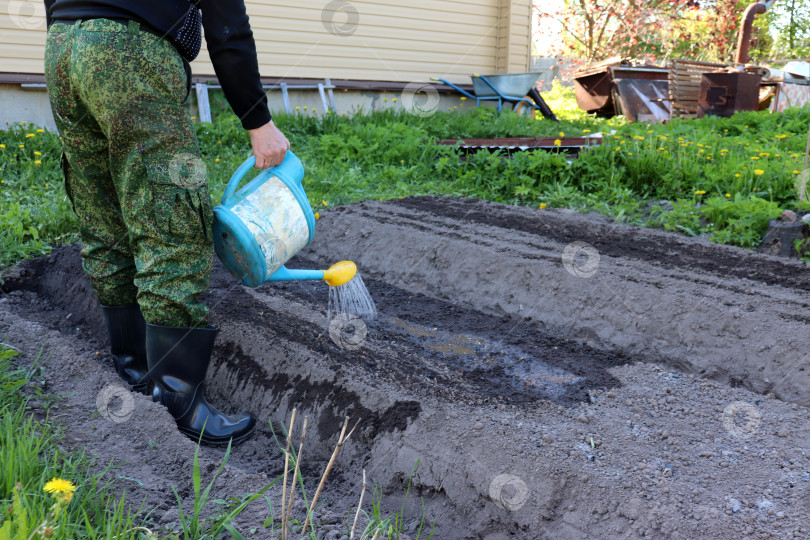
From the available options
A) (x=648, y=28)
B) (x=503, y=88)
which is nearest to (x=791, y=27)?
(x=648, y=28)

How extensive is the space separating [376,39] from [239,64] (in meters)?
6.87

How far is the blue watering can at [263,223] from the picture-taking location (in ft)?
6.25

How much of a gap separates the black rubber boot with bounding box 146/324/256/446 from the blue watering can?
246 mm

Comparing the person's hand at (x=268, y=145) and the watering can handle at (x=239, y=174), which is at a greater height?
the person's hand at (x=268, y=145)

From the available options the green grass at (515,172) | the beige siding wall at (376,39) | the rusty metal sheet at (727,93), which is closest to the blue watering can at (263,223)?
the green grass at (515,172)

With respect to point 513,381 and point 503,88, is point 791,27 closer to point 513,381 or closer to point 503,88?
point 503,88

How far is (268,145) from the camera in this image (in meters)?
1.93

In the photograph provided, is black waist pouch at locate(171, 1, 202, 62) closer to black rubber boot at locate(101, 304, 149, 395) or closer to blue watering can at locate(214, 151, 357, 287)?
blue watering can at locate(214, 151, 357, 287)

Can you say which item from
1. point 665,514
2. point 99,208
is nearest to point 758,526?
point 665,514

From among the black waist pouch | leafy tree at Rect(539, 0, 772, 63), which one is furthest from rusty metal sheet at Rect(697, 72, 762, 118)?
the black waist pouch

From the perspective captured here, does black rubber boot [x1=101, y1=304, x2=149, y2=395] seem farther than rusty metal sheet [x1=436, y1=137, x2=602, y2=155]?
No

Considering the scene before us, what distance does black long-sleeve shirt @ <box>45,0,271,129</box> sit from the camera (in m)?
1.68

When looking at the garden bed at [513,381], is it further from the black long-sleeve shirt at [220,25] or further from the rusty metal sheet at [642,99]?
the rusty metal sheet at [642,99]

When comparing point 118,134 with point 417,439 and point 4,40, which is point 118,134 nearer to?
point 417,439
